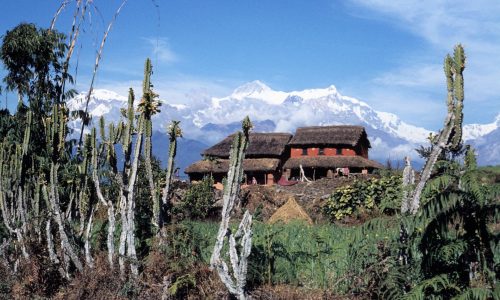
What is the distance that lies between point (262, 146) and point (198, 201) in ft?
96.8

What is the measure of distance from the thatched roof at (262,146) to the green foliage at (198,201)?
26.2 metres

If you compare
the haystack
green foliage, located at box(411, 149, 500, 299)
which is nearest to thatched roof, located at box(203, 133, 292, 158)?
the haystack

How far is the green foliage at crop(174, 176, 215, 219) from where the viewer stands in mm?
24000

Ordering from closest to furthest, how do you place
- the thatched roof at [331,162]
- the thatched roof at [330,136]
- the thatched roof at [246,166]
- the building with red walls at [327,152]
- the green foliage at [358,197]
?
the green foliage at [358,197] < the thatched roof at [331,162] < the building with red walls at [327,152] < the thatched roof at [246,166] < the thatched roof at [330,136]

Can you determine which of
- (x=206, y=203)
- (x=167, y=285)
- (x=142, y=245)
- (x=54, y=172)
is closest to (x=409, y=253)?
(x=167, y=285)

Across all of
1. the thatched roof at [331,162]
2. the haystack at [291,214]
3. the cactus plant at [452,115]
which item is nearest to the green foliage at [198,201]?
the haystack at [291,214]

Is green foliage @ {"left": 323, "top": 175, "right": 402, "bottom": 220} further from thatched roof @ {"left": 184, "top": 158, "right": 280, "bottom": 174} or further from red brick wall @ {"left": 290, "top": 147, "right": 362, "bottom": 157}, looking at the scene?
red brick wall @ {"left": 290, "top": 147, "right": 362, "bottom": 157}

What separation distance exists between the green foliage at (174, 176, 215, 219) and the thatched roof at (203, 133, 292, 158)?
2616 centimetres

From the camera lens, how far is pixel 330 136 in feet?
173

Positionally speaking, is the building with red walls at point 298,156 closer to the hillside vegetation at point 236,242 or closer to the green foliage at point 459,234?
the hillside vegetation at point 236,242

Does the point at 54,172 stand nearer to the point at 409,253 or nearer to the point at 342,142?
the point at 409,253

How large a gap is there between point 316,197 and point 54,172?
17.7 meters

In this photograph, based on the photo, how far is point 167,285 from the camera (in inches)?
→ 327

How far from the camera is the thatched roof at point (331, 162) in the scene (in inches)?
1943
